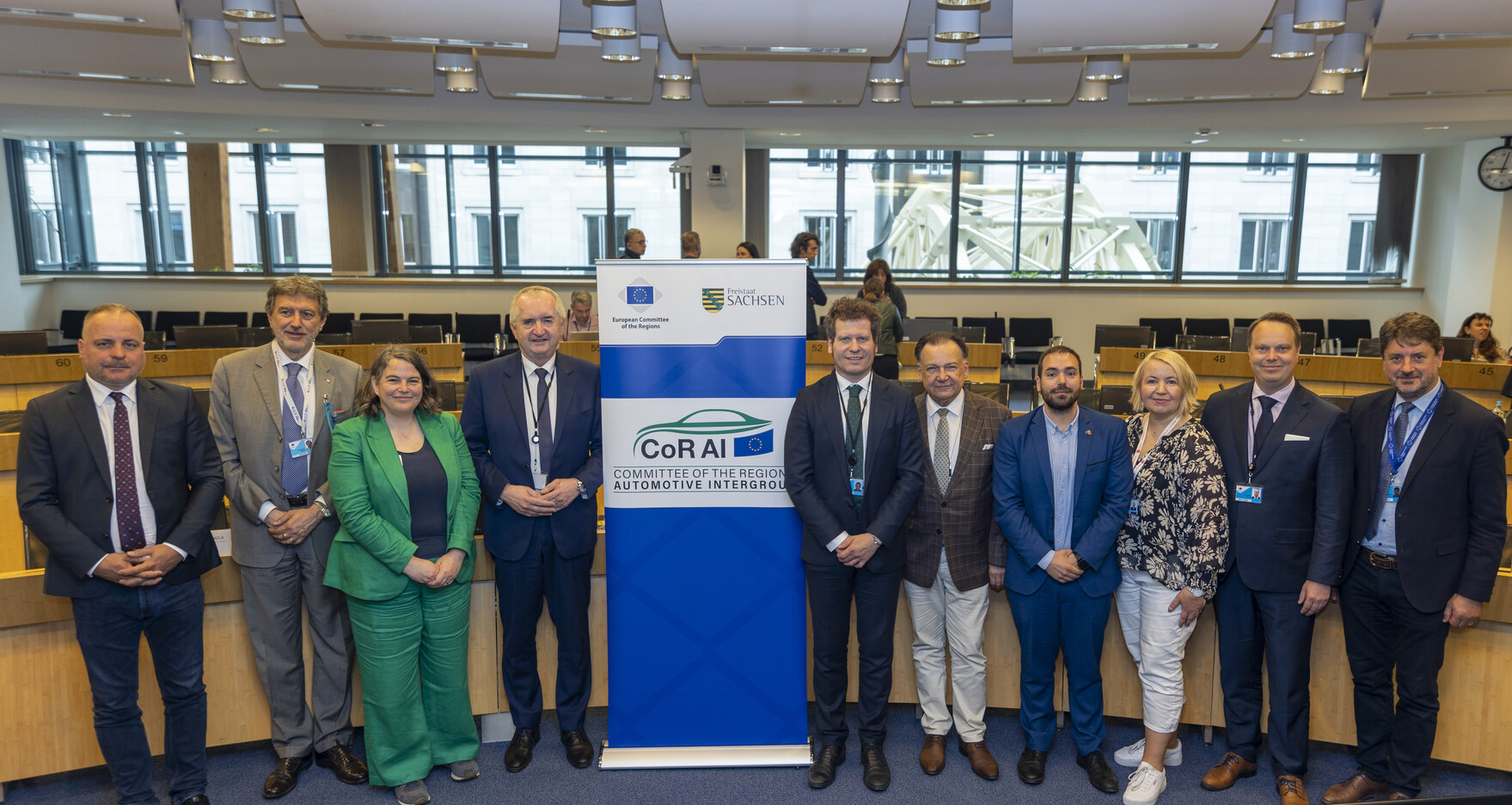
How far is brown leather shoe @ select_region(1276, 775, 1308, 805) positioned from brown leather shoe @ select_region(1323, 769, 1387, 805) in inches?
3.0

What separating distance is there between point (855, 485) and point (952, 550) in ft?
1.50

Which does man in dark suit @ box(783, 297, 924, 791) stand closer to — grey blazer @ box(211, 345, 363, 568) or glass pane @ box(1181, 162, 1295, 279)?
grey blazer @ box(211, 345, 363, 568)

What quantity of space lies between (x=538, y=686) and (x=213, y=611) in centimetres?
129

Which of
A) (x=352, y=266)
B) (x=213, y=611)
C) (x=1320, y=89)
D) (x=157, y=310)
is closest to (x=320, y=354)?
(x=213, y=611)

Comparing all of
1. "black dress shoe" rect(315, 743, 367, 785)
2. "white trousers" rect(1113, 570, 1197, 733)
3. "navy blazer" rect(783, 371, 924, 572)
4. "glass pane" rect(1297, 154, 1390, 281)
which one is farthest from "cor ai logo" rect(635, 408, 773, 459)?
"glass pane" rect(1297, 154, 1390, 281)

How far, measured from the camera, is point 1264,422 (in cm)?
325

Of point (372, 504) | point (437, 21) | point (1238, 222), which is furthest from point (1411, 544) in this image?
point (1238, 222)

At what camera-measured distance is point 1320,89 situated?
7605 millimetres

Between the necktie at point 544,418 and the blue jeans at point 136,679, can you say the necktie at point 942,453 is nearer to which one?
the necktie at point 544,418

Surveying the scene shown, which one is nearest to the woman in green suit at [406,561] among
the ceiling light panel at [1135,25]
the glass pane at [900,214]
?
the ceiling light panel at [1135,25]

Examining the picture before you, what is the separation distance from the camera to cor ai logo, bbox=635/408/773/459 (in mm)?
3510

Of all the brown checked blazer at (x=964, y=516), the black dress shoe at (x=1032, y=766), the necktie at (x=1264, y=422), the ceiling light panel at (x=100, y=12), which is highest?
the ceiling light panel at (x=100, y=12)

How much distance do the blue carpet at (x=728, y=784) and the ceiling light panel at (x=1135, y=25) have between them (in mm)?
4692

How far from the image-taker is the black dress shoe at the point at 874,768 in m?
3.40
